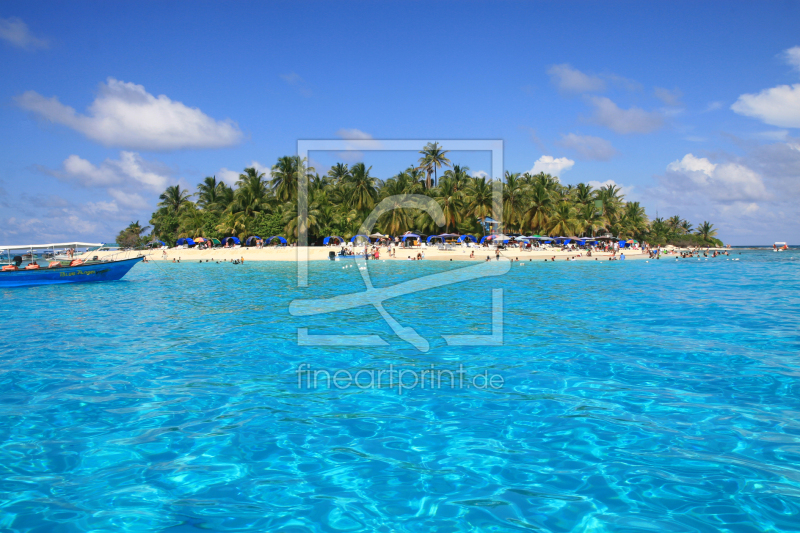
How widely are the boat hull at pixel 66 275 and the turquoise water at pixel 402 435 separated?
18214 mm

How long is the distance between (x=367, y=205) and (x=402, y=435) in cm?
6309

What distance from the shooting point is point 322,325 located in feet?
52.7

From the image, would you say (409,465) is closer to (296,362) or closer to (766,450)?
(766,450)

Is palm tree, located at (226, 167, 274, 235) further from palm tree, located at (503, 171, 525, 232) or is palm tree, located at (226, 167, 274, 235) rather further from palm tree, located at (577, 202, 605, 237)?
palm tree, located at (577, 202, 605, 237)

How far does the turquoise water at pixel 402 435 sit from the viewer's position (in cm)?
488

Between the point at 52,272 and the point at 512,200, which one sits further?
the point at 512,200

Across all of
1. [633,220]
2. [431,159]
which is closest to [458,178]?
[431,159]

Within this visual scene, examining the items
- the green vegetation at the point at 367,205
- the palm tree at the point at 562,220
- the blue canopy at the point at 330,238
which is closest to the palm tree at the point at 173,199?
the green vegetation at the point at 367,205

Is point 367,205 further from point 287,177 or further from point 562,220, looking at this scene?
point 562,220

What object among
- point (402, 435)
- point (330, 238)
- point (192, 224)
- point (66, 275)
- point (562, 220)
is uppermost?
point (562, 220)

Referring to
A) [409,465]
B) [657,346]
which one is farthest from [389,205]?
[409,465]

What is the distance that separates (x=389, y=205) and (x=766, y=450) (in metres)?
62.7

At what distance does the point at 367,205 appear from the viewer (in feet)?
226

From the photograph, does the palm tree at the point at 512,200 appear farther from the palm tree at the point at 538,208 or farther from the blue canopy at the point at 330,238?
the blue canopy at the point at 330,238
